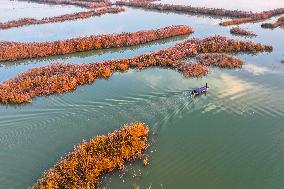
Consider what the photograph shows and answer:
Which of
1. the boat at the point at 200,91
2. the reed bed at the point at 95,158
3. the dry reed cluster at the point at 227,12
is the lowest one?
the reed bed at the point at 95,158

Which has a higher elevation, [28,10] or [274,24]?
[28,10]

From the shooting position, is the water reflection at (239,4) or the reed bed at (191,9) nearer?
the reed bed at (191,9)

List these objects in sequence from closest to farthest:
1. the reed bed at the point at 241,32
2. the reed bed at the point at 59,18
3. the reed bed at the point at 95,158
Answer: the reed bed at the point at 95,158
the reed bed at the point at 241,32
the reed bed at the point at 59,18

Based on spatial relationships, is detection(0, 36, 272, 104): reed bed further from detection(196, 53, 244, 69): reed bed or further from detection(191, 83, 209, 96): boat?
detection(191, 83, 209, 96): boat

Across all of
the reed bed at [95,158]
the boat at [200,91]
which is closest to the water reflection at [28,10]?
the boat at [200,91]

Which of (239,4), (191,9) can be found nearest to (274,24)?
(191,9)

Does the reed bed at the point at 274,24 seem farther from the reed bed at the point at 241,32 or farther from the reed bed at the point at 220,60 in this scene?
the reed bed at the point at 220,60

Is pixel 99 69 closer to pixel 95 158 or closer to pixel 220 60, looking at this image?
pixel 220 60
